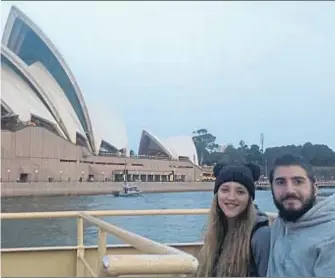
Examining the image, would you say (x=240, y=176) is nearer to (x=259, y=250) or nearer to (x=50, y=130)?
(x=259, y=250)

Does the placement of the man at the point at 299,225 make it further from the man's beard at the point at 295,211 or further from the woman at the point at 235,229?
the woman at the point at 235,229

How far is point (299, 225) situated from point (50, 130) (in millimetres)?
20549

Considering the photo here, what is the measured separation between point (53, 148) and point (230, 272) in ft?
69.4

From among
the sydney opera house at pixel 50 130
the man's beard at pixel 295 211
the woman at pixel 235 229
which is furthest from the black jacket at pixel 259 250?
the sydney opera house at pixel 50 130

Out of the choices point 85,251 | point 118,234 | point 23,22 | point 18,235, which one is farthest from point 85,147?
point 118,234

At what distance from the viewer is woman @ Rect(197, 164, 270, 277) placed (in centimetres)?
110

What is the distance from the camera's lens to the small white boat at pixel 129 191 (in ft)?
63.6

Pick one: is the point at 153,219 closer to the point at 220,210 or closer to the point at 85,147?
the point at 220,210

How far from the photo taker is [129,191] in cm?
1989

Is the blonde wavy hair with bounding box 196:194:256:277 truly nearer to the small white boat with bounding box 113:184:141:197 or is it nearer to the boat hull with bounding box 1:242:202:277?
the boat hull with bounding box 1:242:202:277

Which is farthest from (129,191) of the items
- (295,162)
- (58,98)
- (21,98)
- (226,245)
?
(295,162)

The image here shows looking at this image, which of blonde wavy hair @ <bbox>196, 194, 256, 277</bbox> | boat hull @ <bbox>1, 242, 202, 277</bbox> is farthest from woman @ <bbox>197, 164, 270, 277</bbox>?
boat hull @ <bbox>1, 242, 202, 277</bbox>

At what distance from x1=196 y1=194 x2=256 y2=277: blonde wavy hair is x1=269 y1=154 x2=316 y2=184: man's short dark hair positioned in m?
0.22

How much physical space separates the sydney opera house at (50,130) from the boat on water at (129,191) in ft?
3.16
